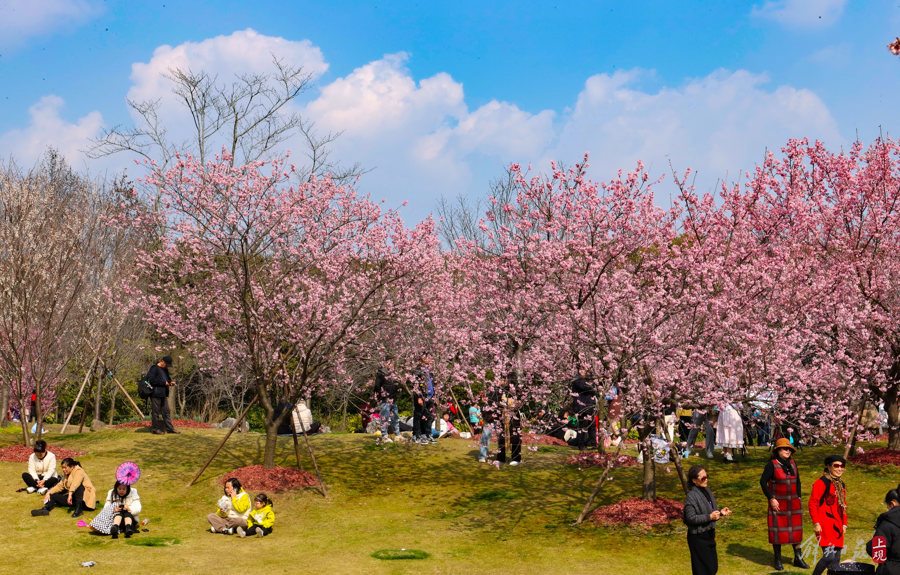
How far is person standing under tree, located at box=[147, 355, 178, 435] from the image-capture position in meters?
20.6

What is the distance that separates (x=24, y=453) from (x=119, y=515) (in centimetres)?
674

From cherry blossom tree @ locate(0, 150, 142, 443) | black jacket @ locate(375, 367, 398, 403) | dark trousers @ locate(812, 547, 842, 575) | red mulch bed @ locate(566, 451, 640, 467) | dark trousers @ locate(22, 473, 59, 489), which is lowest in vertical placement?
dark trousers @ locate(812, 547, 842, 575)

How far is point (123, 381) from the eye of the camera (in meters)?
30.6

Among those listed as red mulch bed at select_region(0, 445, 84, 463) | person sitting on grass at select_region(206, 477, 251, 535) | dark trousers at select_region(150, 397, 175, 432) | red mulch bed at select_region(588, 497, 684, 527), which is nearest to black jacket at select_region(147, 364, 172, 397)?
dark trousers at select_region(150, 397, 175, 432)

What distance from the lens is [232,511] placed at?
1305cm

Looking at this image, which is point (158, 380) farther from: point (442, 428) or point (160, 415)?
point (442, 428)

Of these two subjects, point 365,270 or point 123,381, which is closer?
point 365,270

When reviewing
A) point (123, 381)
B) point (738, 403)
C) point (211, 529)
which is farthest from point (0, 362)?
point (738, 403)

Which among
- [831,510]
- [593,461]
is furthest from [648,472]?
[593,461]

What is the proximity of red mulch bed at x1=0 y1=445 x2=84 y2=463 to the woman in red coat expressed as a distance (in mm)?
15013

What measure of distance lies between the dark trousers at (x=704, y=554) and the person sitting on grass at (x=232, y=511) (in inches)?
293

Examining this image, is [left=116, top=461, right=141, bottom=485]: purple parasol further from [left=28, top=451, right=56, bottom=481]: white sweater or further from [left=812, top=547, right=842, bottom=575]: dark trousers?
[left=812, top=547, right=842, bottom=575]: dark trousers

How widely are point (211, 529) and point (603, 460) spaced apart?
847 centimetres

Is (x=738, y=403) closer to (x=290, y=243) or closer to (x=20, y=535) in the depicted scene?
(x=290, y=243)
